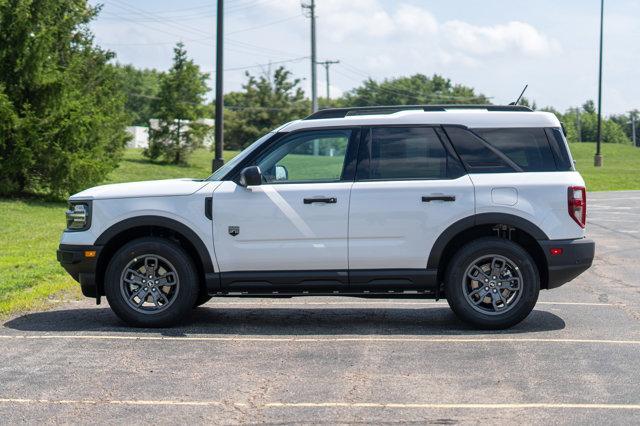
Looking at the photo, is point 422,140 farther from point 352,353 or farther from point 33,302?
point 33,302

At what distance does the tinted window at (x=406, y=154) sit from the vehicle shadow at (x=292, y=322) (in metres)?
1.40

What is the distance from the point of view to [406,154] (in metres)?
9.16

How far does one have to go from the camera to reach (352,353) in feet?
26.1

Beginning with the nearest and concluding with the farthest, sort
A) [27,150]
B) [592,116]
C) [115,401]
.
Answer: [115,401] → [27,150] → [592,116]

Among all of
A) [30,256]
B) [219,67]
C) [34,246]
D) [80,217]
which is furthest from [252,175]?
[219,67]

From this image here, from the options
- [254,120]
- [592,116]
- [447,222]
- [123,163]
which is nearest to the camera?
[447,222]

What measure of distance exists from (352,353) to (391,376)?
90 centimetres

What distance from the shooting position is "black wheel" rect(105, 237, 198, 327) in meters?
9.09

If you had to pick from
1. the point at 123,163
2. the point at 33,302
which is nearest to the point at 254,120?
the point at 123,163

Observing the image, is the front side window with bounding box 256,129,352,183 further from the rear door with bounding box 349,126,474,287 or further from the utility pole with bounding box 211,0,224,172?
the utility pole with bounding box 211,0,224,172

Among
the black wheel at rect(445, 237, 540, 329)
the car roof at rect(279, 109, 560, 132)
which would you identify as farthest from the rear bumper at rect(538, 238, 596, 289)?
the car roof at rect(279, 109, 560, 132)

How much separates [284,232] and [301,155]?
740mm

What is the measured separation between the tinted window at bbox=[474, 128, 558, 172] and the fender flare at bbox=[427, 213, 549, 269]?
1.60ft

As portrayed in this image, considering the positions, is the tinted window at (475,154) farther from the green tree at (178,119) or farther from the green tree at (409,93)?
the green tree at (409,93)
